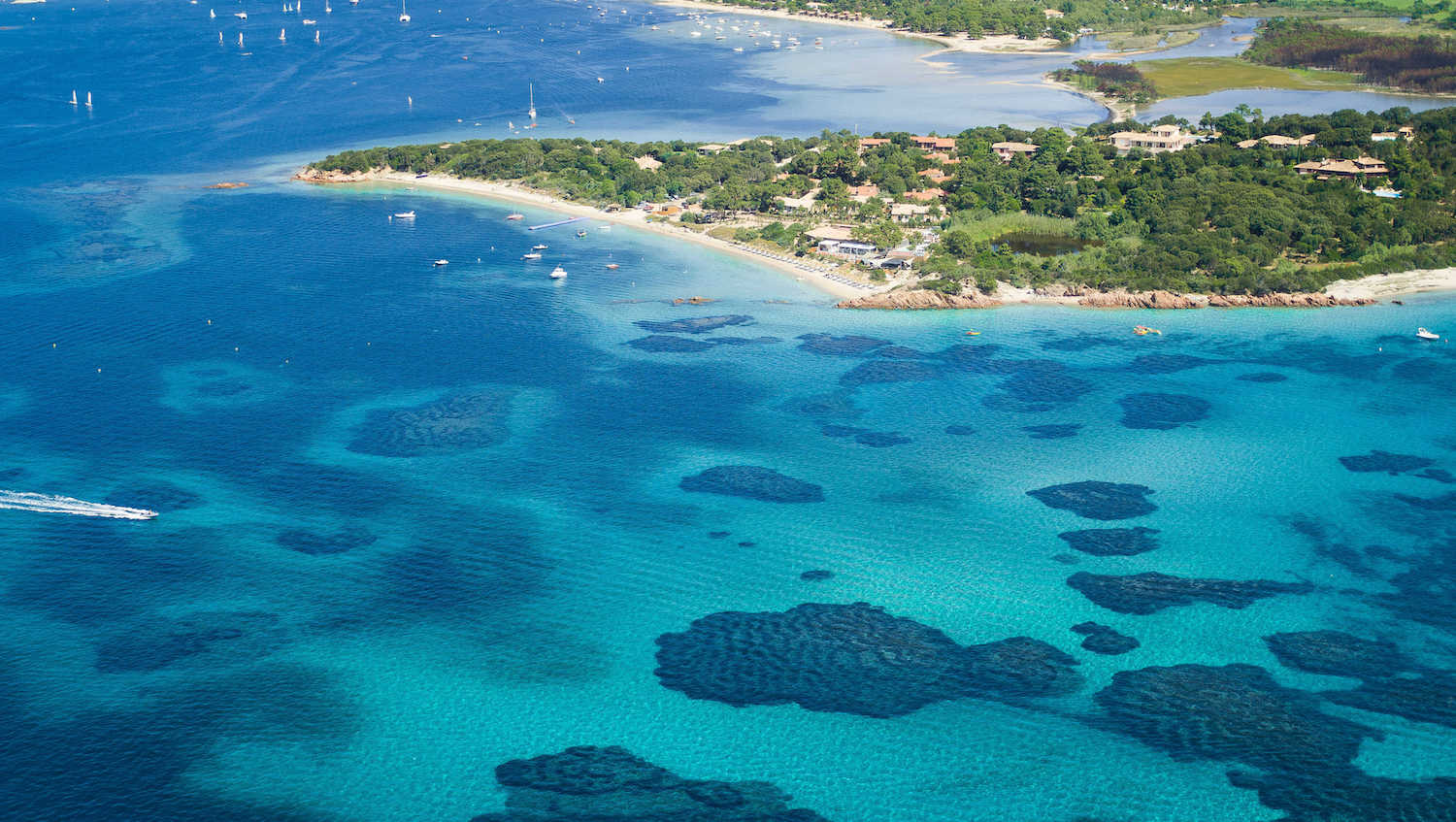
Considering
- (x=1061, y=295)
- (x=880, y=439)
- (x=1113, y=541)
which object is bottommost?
(x=1113, y=541)

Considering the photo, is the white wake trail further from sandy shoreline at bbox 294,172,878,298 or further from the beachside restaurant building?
the beachside restaurant building

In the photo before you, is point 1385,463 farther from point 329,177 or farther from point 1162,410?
point 329,177

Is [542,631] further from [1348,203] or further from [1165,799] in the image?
[1348,203]

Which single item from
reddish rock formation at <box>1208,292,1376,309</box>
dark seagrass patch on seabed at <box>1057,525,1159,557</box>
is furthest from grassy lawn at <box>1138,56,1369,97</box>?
dark seagrass patch on seabed at <box>1057,525,1159,557</box>

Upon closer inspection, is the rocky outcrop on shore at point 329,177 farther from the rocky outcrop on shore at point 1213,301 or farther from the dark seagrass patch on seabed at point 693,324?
the rocky outcrop on shore at point 1213,301

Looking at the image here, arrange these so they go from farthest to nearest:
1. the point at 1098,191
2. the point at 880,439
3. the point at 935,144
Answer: the point at 935,144 < the point at 1098,191 < the point at 880,439

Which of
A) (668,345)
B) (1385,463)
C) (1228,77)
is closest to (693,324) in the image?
(668,345)
